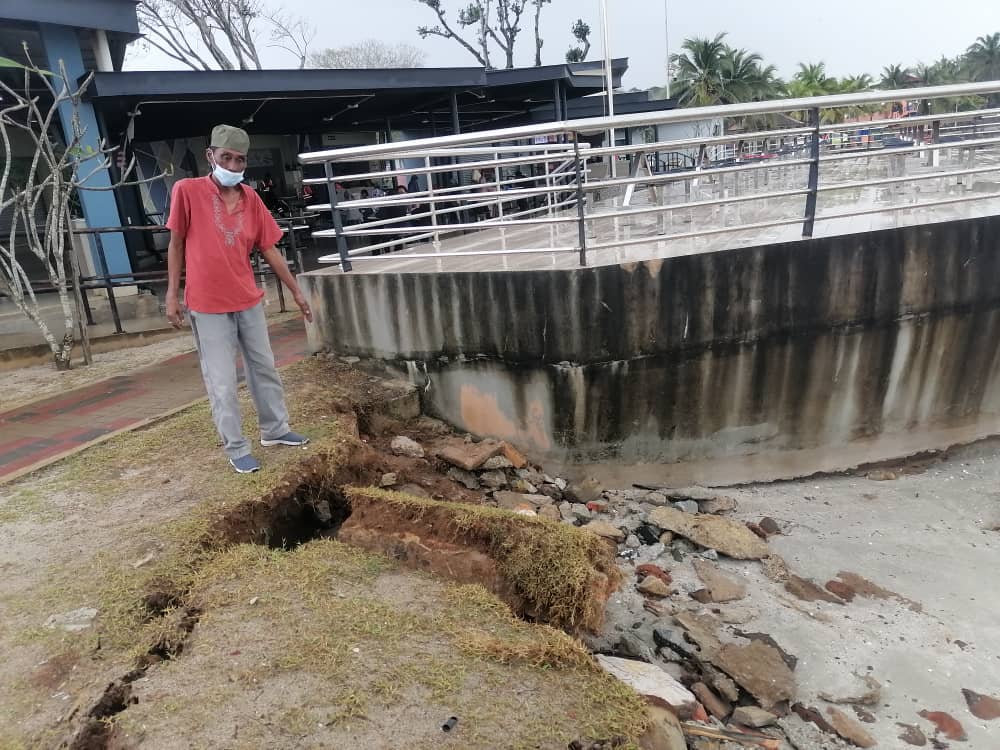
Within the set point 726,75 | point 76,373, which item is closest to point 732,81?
point 726,75

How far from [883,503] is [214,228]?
528cm

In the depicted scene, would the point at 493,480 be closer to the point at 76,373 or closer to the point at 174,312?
the point at 174,312

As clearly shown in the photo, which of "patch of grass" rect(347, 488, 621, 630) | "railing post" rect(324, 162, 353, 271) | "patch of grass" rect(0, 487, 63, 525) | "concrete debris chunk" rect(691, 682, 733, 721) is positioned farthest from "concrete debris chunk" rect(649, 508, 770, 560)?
"patch of grass" rect(0, 487, 63, 525)

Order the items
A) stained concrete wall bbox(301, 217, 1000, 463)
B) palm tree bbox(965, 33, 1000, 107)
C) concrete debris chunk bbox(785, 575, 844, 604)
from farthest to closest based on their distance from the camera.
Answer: palm tree bbox(965, 33, 1000, 107) < stained concrete wall bbox(301, 217, 1000, 463) < concrete debris chunk bbox(785, 575, 844, 604)

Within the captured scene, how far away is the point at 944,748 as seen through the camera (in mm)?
3203

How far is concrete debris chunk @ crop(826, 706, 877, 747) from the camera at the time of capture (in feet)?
10.4

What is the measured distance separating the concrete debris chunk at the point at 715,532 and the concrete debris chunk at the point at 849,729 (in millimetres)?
→ 1434

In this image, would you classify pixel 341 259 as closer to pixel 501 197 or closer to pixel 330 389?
pixel 330 389

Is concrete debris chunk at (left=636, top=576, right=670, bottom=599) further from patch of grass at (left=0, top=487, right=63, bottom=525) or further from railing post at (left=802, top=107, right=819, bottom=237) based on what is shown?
patch of grass at (left=0, top=487, right=63, bottom=525)

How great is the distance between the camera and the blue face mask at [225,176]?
3596mm

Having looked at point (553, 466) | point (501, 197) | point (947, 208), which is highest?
point (501, 197)

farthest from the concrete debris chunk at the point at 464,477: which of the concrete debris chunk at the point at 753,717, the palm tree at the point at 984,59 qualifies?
the palm tree at the point at 984,59

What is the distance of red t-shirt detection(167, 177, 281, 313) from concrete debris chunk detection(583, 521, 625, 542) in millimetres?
2714

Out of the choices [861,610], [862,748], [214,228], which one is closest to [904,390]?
[861,610]
